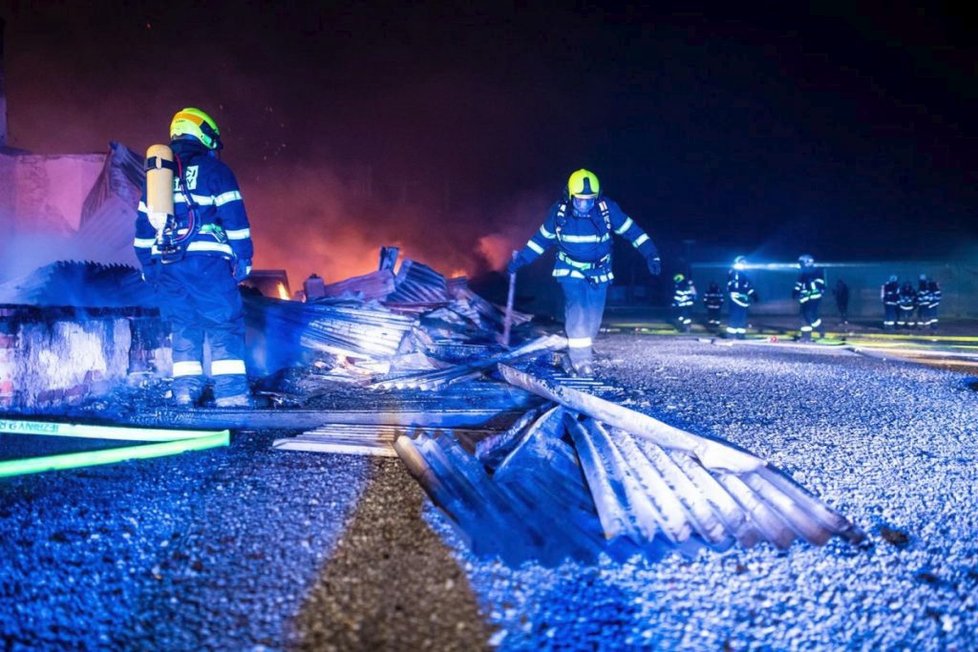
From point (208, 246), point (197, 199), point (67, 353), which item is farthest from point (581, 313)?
point (67, 353)

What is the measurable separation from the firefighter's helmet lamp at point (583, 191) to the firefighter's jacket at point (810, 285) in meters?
7.42

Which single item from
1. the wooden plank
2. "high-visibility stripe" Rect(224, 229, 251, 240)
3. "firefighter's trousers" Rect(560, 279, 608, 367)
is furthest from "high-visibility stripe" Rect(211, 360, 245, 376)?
"firefighter's trousers" Rect(560, 279, 608, 367)

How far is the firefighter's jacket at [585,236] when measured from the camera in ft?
18.4

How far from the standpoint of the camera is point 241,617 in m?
1.47

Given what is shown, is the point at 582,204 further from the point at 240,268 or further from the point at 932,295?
the point at 932,295

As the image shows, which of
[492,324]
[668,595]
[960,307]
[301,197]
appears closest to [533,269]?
[301,197]

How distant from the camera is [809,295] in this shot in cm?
1116

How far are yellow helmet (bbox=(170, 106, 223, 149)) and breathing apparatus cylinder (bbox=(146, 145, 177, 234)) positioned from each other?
31 centimetres

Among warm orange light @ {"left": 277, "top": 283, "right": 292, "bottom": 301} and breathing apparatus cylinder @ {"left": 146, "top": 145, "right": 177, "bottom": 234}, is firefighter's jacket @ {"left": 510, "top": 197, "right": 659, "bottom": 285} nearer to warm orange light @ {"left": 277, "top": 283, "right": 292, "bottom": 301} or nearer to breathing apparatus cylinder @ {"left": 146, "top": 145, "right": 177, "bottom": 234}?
breathing apparatus cylinder @ {"left": 146, "top": 145, "right": 177, "bottom": 234}

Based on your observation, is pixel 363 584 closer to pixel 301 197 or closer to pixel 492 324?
pixel 492 324

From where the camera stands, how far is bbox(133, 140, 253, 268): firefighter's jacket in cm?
411

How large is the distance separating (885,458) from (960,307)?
1154 inches

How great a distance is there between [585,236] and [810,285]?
7.66 metres

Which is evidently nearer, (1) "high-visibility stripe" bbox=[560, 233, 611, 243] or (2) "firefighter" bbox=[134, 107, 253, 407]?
(2) "firefighter" bbox=[134, 107, 253, 407]
